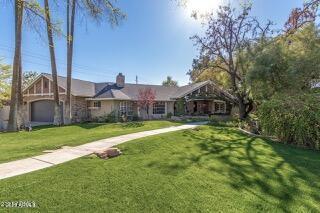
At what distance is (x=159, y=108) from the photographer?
96.3 ft

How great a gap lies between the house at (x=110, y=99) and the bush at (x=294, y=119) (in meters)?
13.4

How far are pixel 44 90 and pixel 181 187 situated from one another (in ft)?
78.6

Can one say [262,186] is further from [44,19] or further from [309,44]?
[309,44]

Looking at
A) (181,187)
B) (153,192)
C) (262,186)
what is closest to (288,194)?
(262,186)

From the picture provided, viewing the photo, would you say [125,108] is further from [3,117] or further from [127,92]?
[3,117]

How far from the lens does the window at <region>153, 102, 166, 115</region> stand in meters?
29.0

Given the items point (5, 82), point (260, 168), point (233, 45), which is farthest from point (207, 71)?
point (260, 168)

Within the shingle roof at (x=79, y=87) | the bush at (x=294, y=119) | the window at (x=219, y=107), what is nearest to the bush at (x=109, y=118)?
the shingle roof at (x=79, y=87)

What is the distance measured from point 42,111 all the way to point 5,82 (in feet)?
15.3

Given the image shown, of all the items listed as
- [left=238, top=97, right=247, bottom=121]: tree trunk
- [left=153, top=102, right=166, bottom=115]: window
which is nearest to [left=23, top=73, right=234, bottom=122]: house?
[left=153, top=102, right=166, bottom=115]: window

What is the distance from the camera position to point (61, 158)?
23.5 ft

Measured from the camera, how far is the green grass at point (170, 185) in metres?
4.55

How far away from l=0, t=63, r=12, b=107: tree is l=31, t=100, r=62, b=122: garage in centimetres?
365

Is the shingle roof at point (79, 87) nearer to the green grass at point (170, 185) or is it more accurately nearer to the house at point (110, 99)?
the house at point (110, 99)
